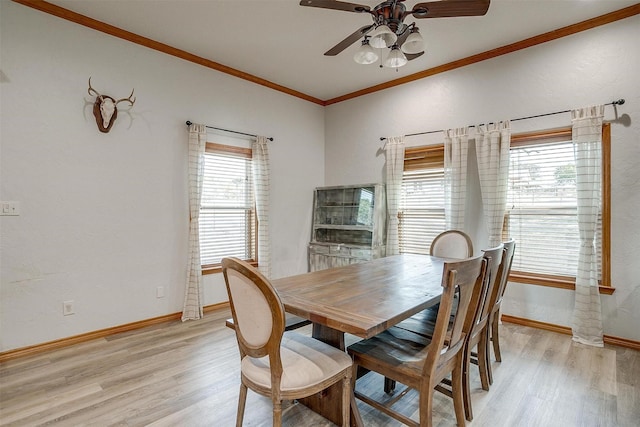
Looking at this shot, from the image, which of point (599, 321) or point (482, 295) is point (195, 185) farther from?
point (599, 321)

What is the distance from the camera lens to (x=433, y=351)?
146 cm

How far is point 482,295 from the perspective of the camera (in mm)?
1720

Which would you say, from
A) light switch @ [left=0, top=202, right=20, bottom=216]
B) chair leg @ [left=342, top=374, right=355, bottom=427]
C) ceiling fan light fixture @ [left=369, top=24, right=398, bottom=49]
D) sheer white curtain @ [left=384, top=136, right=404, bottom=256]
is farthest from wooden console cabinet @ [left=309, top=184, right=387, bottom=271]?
light switch @ [left=0, top=202, right=20, bottom=216]

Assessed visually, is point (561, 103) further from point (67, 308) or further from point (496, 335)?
point (67, 308)

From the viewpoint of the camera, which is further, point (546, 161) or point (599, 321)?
point (546, 161)

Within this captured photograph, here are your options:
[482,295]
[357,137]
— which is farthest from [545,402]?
[357,137]

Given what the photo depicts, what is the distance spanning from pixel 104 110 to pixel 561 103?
436cm

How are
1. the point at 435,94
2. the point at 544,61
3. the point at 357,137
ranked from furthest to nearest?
the point at 357,137
the point at 435,94
the point at 544,61

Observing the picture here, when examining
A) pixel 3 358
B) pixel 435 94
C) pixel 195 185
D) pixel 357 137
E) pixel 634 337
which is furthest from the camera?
pixel 357 137

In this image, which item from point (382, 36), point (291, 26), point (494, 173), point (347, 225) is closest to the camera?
point (382, 36)

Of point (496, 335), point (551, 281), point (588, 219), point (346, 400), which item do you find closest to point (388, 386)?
point (346, 400)

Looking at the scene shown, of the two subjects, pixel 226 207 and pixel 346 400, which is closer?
pixel 346 400

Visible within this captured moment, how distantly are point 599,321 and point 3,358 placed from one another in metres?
5.00

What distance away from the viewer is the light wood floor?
1.88 meters
